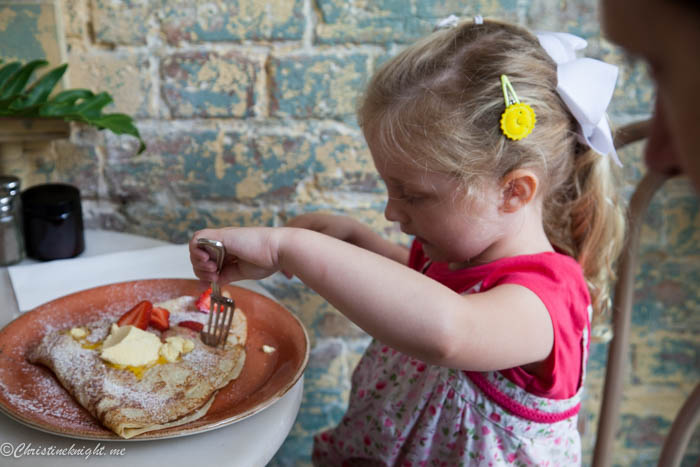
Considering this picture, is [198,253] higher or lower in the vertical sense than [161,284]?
higher

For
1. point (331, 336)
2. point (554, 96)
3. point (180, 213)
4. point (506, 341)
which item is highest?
point (554, 96)

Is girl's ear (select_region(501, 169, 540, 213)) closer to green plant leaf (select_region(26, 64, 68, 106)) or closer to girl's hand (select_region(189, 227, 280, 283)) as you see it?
girl's hand (select_region(189, 227, 280, 283))

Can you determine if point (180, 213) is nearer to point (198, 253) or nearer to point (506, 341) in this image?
point (198, 253)

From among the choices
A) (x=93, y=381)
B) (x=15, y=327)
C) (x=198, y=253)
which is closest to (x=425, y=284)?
(x=198, y=253)

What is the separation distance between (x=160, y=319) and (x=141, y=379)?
0.45 feet

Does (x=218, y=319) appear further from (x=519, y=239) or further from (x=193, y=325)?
(x=519, y=239)

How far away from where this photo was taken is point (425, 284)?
67cm

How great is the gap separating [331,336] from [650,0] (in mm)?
1181

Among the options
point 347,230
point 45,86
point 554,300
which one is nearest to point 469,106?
point 554,300

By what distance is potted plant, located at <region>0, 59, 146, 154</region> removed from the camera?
109 cm

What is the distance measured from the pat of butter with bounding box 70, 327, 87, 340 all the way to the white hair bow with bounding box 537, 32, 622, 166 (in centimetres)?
74

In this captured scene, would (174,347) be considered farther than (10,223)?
No

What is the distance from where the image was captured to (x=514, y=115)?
2.49 ft

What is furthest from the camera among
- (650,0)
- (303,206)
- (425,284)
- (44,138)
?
(303,206)
